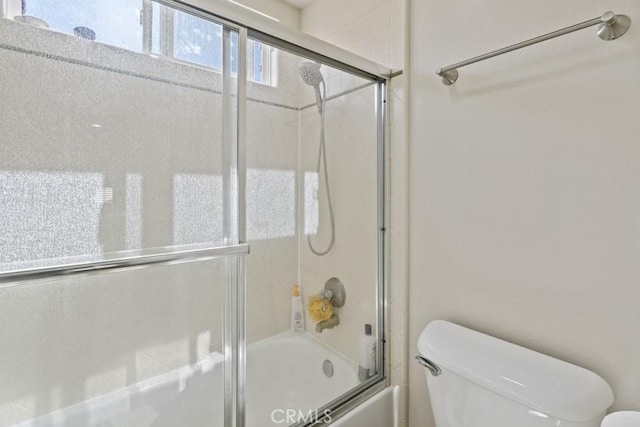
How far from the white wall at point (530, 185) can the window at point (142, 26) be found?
0.71m

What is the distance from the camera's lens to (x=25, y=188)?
0.78 m

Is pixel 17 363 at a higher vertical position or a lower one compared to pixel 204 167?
lower

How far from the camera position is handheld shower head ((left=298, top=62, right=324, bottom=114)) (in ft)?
4.10

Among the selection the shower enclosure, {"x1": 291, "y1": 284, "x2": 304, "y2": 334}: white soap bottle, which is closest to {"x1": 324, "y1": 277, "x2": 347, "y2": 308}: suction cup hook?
the shower enclosure

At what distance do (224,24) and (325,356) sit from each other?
4.37ft

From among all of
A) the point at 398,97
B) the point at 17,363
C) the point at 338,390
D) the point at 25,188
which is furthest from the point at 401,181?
the point at 17,363

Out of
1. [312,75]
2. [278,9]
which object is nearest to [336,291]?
[312,75]

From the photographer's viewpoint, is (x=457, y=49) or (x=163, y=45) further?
(x=457, y=49)

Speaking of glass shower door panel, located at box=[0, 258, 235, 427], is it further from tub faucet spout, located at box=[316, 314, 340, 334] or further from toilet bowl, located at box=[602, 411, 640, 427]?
toilet bowl, located at box=[602, 411, 640, 427]

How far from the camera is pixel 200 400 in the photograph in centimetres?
111

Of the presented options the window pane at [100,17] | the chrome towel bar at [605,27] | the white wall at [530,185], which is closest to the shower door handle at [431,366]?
the white wall at [530,185]

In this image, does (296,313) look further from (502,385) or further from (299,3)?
(299,3)

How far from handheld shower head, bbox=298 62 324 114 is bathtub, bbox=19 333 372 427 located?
1.01 m

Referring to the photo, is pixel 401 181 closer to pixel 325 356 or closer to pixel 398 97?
pixel 398 97
